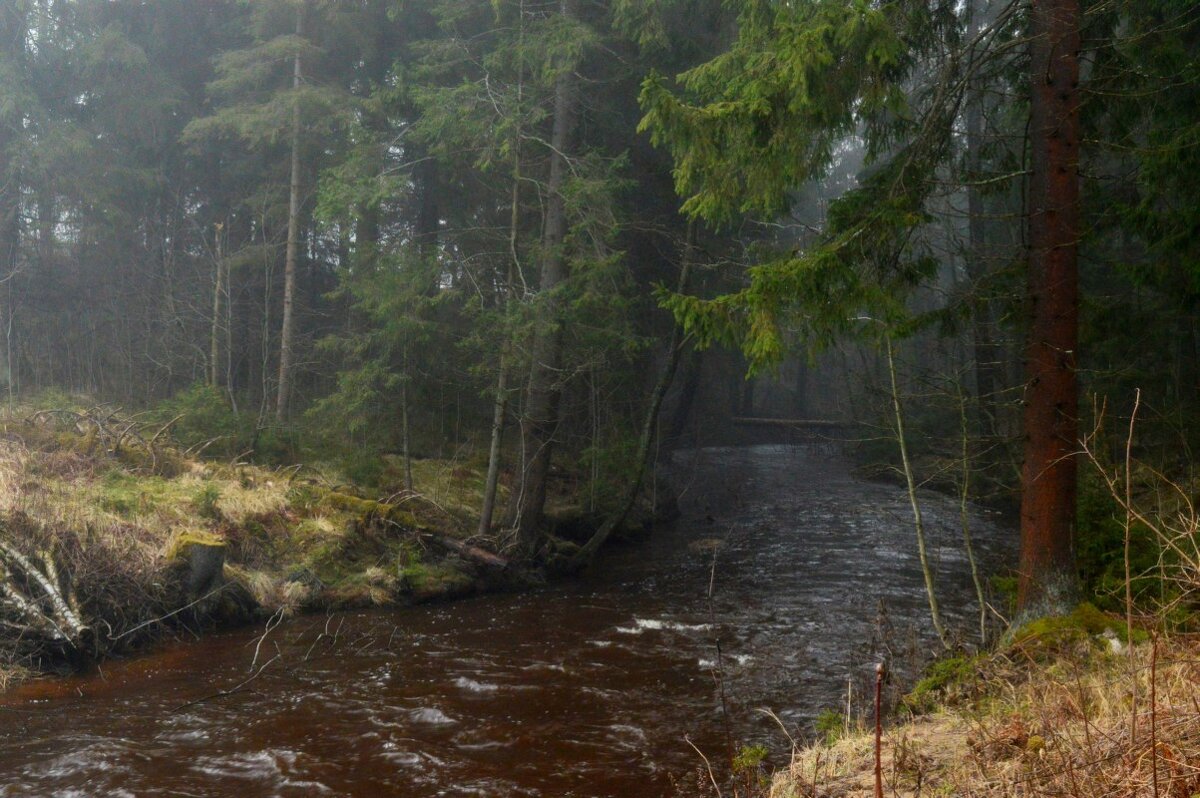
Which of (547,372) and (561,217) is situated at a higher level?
(561,217)

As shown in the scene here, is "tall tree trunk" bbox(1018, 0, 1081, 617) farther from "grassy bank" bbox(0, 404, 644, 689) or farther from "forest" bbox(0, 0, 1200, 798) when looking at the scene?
"grassy bank" bbox(0, 404, 644, 689)

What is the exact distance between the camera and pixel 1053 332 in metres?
7.03

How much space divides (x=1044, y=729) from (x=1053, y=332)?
156 inches

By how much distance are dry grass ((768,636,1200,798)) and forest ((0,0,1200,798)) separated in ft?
0.11

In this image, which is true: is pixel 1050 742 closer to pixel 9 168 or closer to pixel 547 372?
pixel 547 372

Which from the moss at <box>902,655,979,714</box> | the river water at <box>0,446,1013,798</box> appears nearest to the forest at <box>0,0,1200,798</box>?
the moss at <box>902,655,979,714</box>

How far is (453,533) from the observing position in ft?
47.3

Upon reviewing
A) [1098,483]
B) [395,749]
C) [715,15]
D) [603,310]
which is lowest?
[395,749]

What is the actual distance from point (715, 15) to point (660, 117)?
910 centimetres

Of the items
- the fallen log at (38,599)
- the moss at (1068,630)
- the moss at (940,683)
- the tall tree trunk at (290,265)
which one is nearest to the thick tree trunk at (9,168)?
the tall tree trunk at (290,265)

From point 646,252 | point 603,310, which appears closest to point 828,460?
point 646,252

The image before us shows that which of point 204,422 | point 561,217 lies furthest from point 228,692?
point 561,217

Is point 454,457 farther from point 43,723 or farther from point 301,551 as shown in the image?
point 43,723

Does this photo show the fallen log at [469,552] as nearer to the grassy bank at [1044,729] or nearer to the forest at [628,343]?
the forest at [628,343]
